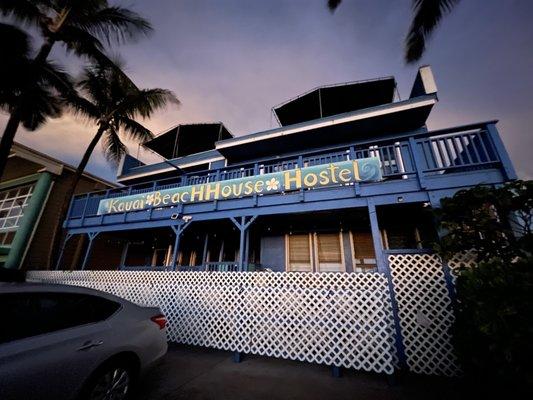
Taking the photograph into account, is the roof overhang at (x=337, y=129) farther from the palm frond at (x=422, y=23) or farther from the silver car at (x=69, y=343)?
the silver car at (x=69, y=343)

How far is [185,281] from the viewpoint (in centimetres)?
611

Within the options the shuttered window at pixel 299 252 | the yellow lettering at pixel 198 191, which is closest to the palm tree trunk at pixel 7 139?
the yellow lettering at pixel 198 191

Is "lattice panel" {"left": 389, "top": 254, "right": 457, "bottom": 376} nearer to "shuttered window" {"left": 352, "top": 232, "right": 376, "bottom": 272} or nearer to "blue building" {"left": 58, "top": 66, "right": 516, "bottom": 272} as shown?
"blue building" {"left": 58, "top": 66, "right": 516, "bottom": 272}

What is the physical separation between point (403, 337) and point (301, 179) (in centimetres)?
476

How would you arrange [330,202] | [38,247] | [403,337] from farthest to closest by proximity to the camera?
[38,247] < [330,202] < [403,337]

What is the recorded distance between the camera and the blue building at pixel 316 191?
6.43 meters

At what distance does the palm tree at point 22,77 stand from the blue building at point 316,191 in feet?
15.3

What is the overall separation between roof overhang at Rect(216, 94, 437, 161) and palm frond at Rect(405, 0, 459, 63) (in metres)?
1.68

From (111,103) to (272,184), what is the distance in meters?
11.0

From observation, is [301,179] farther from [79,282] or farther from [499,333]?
[79,282]

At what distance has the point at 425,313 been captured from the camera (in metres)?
4.24

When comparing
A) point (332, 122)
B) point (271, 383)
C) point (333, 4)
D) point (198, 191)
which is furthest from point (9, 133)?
point (333, 4)

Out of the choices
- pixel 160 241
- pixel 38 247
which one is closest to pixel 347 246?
pixel 160 241

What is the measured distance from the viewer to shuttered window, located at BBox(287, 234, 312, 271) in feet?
31.4
